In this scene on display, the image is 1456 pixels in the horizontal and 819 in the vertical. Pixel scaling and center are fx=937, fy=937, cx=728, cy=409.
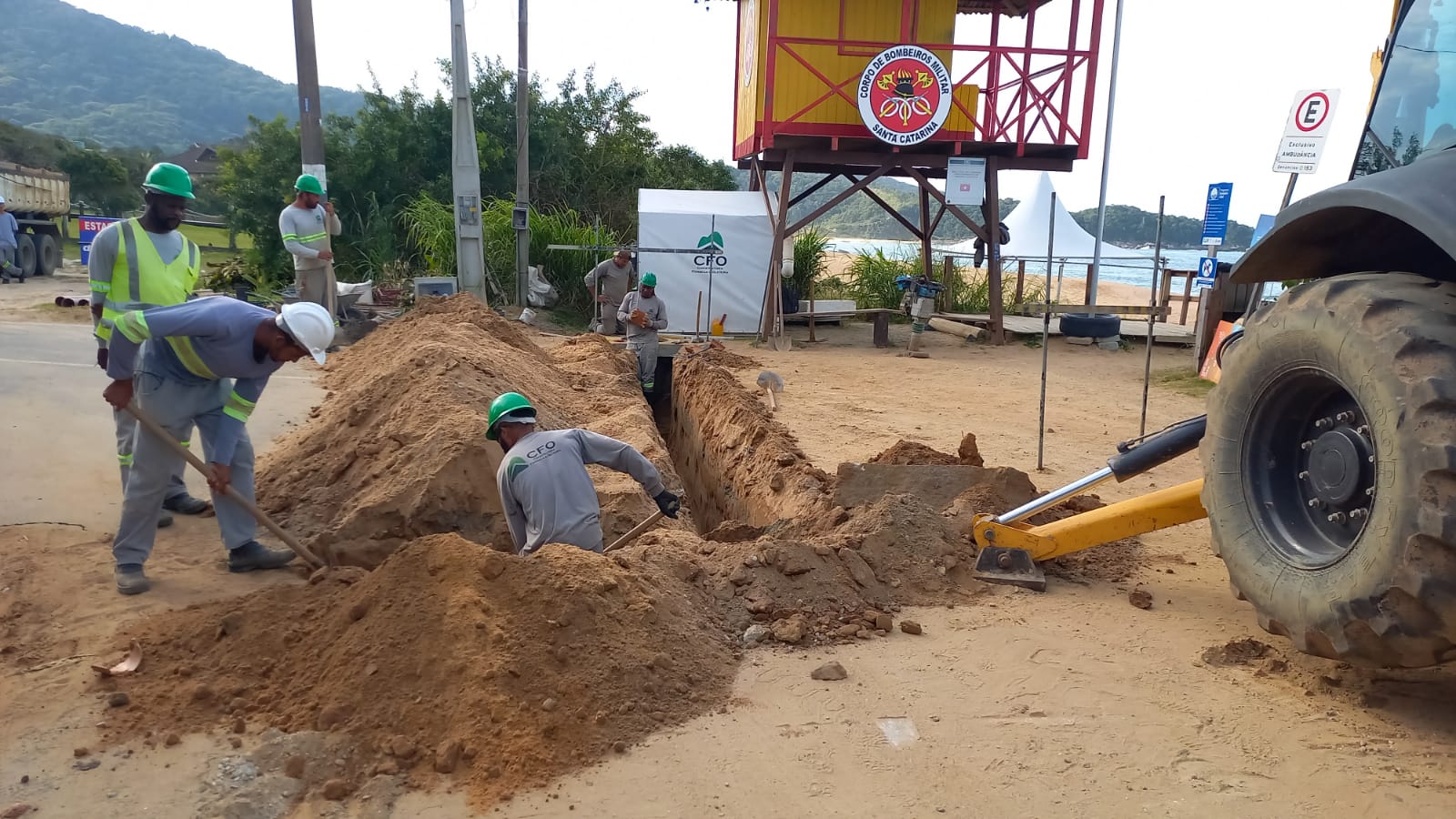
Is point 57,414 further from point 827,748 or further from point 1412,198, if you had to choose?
point 1412,198

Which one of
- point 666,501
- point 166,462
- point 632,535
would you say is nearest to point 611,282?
point 632,535

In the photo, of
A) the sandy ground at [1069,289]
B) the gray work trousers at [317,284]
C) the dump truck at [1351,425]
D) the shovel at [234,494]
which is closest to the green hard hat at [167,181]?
the shovel at [234,494]

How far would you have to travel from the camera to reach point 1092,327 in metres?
15.5

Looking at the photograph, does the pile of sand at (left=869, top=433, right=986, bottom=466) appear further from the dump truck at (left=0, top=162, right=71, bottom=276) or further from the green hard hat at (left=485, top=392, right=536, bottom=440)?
the dump truck at (left=0, top=162, right=71, bottom=276)

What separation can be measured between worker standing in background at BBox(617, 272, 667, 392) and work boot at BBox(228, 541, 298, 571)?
6305 millimetres

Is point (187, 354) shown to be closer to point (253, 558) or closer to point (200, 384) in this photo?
point (200, 384)

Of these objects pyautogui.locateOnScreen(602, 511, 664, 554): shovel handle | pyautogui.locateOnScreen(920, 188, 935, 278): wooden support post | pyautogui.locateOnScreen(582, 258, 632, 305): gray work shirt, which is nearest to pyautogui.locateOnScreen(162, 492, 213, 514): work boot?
pyautogui.locateOnScreen(602, 511, 664, 554): shovel handle

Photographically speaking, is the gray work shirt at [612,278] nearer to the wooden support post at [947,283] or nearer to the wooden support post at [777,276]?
the wooden support post at [777,276]

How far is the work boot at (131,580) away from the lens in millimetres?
4320

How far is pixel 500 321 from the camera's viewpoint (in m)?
10.7

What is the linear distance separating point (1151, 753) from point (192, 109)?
5300 inches

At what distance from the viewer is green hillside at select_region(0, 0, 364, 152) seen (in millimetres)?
102750

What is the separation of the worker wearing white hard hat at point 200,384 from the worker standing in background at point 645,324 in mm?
6258

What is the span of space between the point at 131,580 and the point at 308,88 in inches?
391
